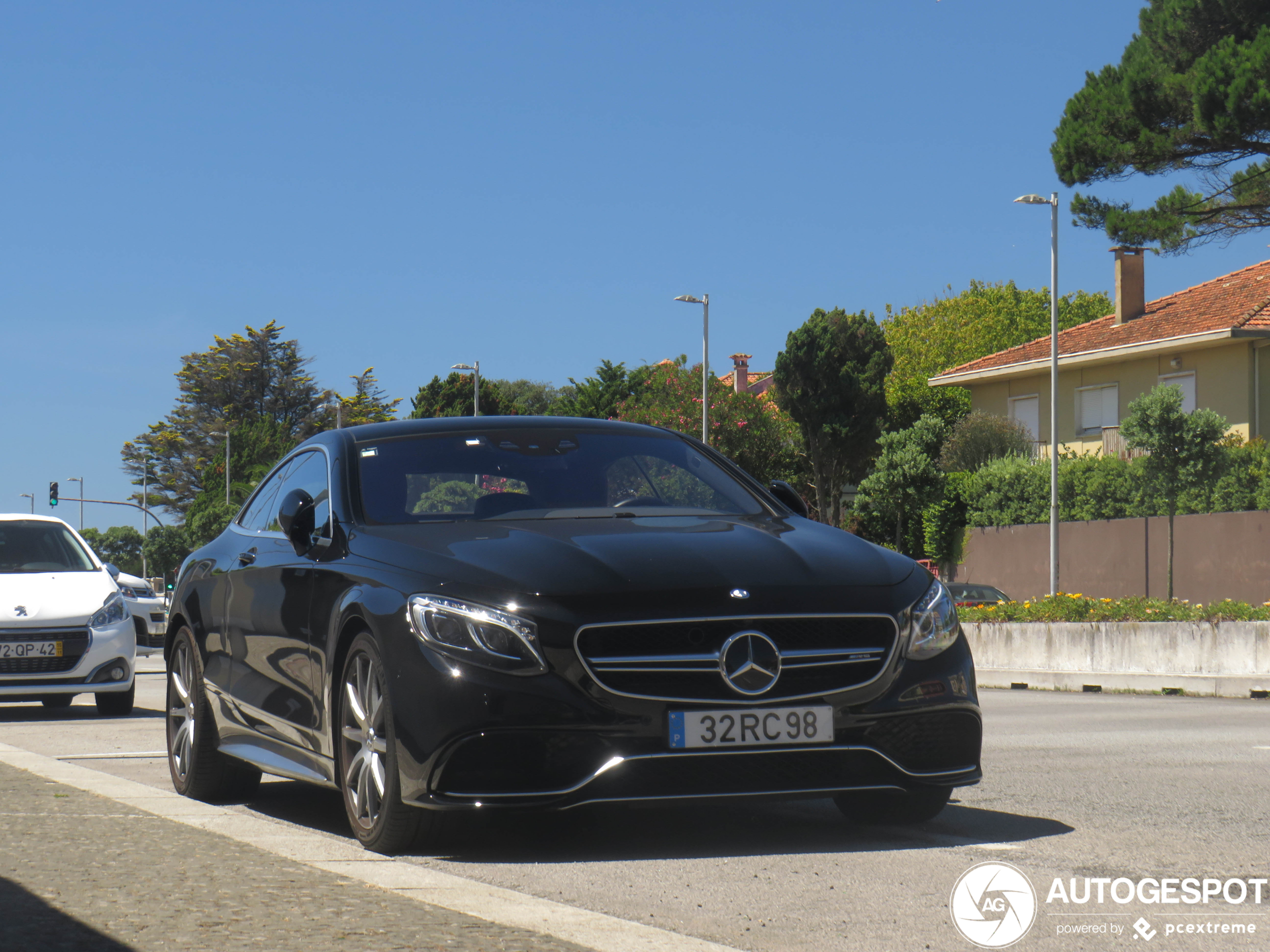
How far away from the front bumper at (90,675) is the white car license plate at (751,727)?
905 cm

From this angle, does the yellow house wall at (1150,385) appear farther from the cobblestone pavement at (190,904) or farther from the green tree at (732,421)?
the cobblestone pavement at (190,904)

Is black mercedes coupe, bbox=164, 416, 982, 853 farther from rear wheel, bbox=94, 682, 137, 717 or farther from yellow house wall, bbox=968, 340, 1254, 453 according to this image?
yellow house wall, bbox=968, 340, 1254, 453

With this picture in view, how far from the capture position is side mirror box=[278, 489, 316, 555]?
644 centimetres

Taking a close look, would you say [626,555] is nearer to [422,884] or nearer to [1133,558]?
[422,884]

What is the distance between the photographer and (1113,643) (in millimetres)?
18969

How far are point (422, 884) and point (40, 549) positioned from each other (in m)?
10.4

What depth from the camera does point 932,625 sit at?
18.6 ft

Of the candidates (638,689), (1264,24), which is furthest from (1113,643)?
(638,689)

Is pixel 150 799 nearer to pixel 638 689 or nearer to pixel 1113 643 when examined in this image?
pixel 638 689

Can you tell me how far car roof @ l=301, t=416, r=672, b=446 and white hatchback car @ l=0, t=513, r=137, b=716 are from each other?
6.97 metres

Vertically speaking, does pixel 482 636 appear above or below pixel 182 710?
above

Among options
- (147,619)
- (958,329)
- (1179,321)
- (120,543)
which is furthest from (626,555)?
(120,543)

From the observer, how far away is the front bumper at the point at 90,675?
13102 mm

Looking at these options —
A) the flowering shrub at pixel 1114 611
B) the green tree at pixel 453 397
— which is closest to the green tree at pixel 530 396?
the green tree at pixel 453 397
